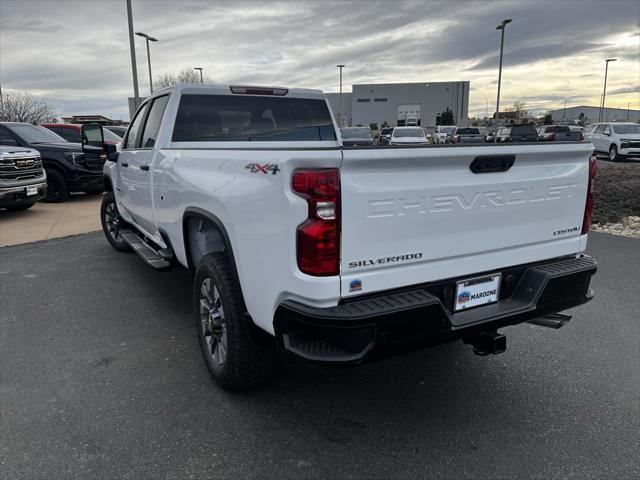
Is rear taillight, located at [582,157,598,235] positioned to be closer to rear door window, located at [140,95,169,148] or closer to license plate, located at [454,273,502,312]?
license plate, located at [454,273,502,312]

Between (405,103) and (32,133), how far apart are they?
78.5 metres

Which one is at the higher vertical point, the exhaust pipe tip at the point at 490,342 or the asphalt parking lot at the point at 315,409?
the exhaust pipe tip at the point at 490,342

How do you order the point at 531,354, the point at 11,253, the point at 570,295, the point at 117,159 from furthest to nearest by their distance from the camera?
the point at 11,253 → the point at 117,159 → the point at 531,354 → the point at 570,295

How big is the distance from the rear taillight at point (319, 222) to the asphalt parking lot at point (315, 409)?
1074 millimetres

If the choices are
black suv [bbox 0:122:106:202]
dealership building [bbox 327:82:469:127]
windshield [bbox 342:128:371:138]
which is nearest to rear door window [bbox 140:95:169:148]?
black suv [bbox 0:122:106:202]

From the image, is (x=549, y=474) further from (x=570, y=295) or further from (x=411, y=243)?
(x=411, y=243)

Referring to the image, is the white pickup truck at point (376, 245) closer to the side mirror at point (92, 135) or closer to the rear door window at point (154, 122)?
the rear door window at point (154, 122)

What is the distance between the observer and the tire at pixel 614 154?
2202cm

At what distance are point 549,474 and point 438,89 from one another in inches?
3424

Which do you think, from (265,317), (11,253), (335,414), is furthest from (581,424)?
(11,253)

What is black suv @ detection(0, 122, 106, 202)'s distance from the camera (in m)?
11.7

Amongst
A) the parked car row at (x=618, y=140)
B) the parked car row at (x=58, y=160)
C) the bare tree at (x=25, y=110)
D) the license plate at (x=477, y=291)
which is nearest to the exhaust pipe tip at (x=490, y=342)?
the license plate at (x=477, y=291)

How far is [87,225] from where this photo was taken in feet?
30.4

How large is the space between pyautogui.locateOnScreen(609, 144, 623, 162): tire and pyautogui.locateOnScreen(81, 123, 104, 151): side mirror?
22153 mm
